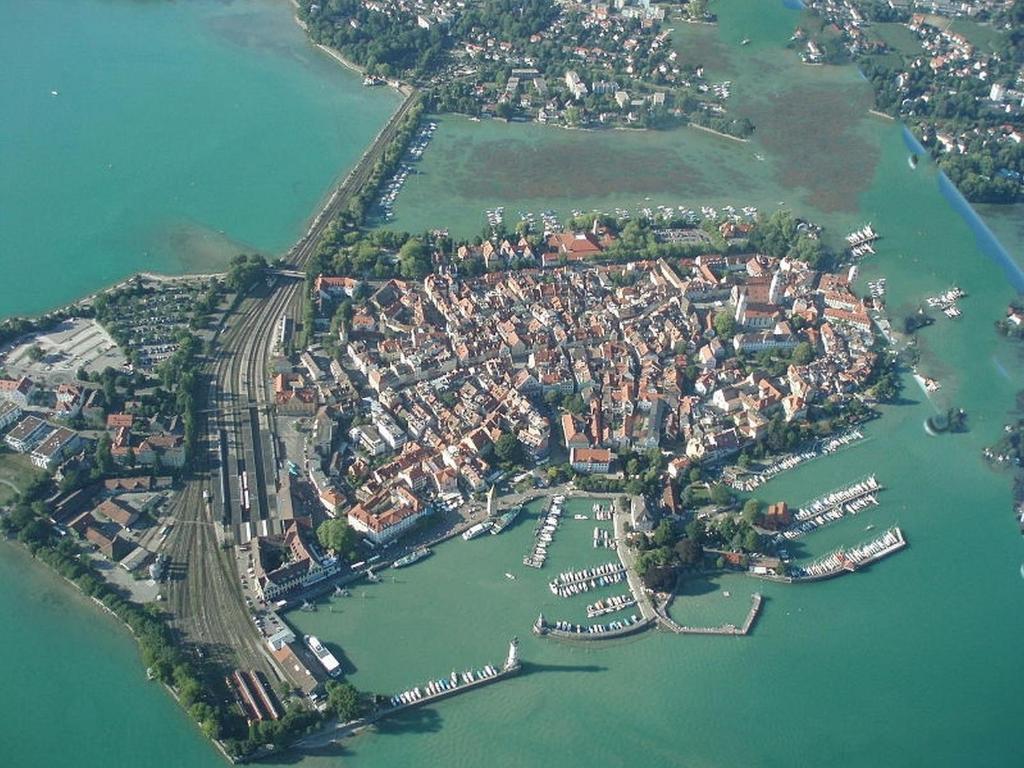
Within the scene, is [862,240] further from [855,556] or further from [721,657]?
[721,657]

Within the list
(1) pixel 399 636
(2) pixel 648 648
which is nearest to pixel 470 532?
(1) pixel 399 636

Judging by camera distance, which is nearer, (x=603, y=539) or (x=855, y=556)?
(x=603, y=539)

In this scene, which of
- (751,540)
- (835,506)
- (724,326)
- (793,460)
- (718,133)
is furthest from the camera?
(718,133)

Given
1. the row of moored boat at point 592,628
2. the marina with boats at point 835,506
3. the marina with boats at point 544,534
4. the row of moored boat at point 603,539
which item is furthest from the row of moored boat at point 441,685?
the marina with boats at point 835,506

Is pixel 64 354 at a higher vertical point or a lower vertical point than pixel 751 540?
lower

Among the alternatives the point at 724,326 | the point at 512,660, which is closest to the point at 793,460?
the point at 724,326

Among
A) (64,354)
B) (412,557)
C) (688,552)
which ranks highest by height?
(688,552)

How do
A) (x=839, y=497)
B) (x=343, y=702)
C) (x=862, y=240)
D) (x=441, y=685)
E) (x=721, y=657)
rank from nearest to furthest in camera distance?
1. (x=343, y=702)
2. (x=441, y=685)
3. (x=721, y=657)
4. (x=839, y=497)
5. (x=862, y=240)
